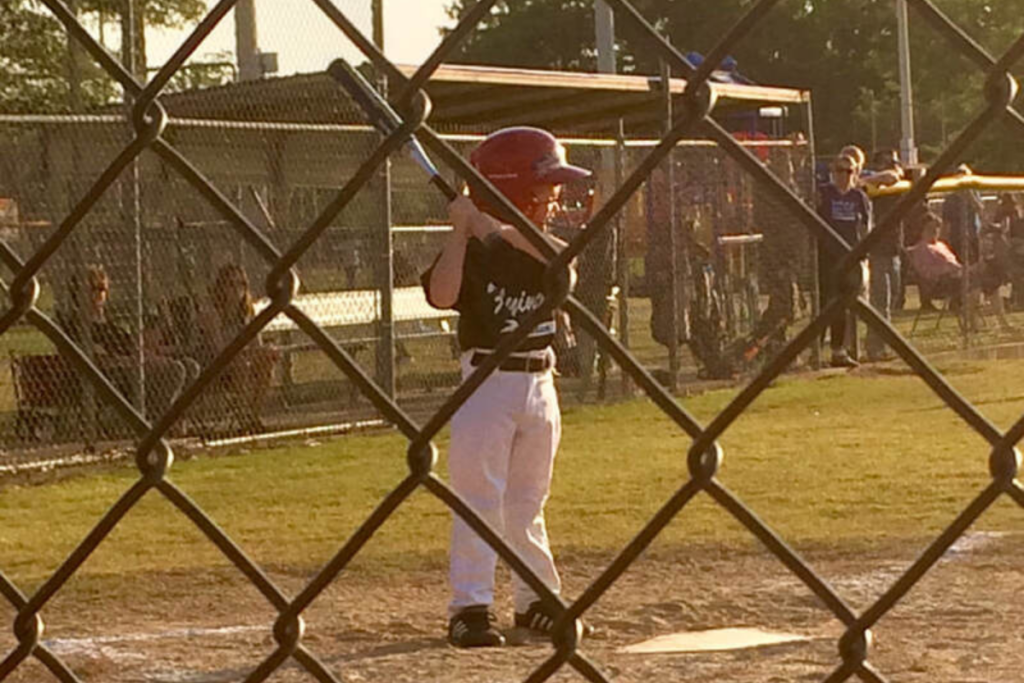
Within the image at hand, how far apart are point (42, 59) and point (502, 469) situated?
47.5 feet

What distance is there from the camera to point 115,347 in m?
13.3

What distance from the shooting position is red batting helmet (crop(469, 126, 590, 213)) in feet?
21.8

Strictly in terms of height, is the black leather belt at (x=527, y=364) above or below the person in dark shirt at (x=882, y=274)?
above

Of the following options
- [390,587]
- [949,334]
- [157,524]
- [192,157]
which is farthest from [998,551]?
[949,334]

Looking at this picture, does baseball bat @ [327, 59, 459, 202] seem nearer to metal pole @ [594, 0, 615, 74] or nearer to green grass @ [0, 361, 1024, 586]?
green grass @ [0, 361, 1024, 586]

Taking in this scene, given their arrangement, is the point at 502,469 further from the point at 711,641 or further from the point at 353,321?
the point at 353,321

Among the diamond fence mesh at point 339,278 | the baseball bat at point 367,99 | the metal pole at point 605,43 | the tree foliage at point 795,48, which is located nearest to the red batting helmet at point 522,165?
the diamond fence mesh at point 339,278

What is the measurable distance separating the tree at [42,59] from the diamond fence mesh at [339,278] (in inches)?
137

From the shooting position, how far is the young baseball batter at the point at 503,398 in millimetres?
6684

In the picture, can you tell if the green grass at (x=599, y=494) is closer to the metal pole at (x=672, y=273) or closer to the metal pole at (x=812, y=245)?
the metal pole at (x=672, y=273)

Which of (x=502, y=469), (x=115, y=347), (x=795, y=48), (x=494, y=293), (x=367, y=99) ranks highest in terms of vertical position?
(x=795, y=48)

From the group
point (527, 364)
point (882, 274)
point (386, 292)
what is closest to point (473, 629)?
point (527, 364)

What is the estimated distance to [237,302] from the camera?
45.2ft

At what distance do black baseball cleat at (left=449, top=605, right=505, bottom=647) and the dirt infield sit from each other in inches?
2.0
